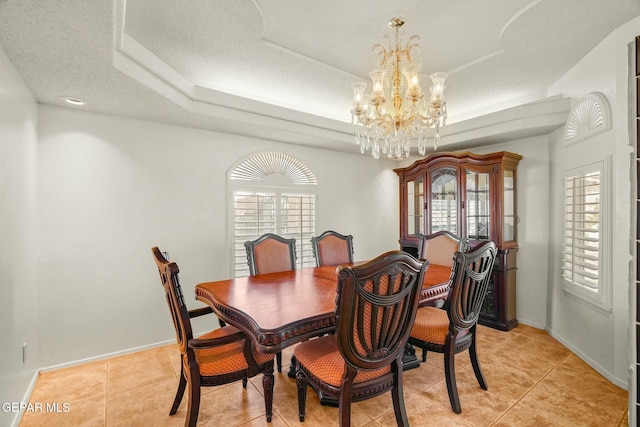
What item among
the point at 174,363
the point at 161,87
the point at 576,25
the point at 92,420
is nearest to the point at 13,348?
the point at 92,420

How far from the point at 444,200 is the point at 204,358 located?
343 centimetres

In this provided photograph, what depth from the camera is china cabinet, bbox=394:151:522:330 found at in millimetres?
3465

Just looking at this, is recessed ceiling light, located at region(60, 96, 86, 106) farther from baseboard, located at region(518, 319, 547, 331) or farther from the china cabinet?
baseboard, located at region(518, 319, 547, 331)

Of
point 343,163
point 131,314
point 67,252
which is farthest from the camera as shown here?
point 343,163

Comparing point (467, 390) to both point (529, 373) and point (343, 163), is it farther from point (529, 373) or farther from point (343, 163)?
point (343, 163)

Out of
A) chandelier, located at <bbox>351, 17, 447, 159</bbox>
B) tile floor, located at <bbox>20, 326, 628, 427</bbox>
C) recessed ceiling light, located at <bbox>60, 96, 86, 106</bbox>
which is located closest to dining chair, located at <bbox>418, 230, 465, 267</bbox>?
tile floor, located at <bbox>20, 326, 628, 427</bbox>

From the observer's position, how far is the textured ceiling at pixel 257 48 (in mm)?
1714

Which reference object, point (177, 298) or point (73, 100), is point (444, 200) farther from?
point (73, 100)

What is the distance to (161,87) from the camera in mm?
2393

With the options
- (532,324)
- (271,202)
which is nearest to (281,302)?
(271,202)

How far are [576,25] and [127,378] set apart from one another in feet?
14.2

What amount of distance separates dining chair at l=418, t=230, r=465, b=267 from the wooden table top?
37cm

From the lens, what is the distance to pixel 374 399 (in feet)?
7.01

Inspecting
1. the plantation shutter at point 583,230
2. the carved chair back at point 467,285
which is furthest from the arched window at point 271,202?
the plantation shutter at point 583,230
